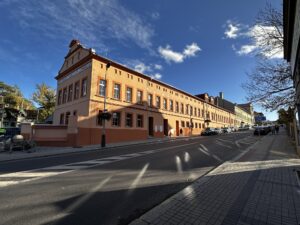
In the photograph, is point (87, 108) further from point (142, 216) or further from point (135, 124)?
point (142, 216)

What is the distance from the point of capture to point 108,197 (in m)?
4.77

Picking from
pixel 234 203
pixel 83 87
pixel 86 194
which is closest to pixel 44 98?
pixel 83 87

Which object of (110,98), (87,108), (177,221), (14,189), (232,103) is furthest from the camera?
(232,103)

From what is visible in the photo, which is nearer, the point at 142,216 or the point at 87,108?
the point at 142,216

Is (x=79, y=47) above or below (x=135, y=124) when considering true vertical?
above

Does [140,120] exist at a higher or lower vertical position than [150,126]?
higher

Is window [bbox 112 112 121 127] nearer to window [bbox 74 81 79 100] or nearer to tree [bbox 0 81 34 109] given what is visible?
window [bbox 74 81 79 100]

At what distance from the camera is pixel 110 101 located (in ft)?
80.4

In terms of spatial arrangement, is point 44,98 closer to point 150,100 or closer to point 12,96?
point 12,96

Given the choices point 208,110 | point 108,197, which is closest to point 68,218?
point 108,197

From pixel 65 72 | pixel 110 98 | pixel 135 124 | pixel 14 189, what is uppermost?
pixel 65 72

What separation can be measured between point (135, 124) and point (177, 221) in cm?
2450

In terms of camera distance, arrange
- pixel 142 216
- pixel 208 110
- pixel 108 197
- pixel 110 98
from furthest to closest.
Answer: pixel 208 110
pixel 110 98
pixel 108 197
pixel 142 216

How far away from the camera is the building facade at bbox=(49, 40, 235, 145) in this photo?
72.6ft
